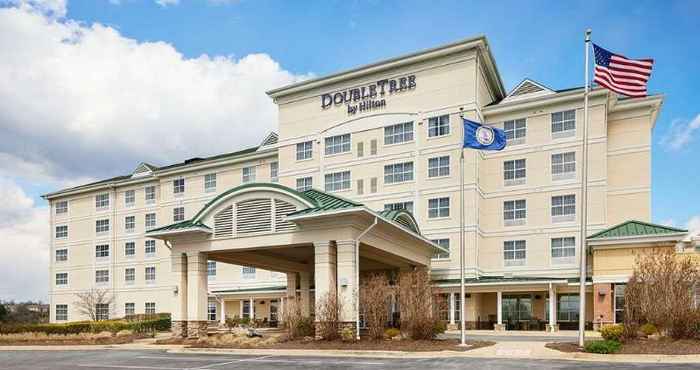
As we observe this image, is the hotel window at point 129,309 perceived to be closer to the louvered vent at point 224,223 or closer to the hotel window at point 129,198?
the hotel window at point 129,198

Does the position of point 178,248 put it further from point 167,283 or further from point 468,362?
point 167,283

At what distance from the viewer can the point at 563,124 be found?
39000mm

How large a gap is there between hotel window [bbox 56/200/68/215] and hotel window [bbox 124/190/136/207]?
8.58 metres

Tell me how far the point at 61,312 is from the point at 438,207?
136 ft

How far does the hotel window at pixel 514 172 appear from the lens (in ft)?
132

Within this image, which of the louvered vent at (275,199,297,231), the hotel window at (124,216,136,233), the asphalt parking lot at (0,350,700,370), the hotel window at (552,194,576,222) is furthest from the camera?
the hotel window at (124,216,136,233)

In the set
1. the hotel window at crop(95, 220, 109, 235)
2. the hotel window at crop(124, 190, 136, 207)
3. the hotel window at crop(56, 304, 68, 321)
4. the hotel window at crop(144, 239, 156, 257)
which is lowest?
the hotel window at crop(56, 304, 68, 321)

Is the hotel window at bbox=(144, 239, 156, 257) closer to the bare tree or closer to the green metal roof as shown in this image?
the bare tree

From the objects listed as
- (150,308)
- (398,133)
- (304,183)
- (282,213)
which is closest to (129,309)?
(150,308)

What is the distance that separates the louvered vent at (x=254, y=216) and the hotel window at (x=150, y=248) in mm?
31368

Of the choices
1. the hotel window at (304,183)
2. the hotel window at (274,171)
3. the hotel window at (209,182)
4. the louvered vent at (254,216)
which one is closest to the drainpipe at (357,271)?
the louvered vent at (254,216)

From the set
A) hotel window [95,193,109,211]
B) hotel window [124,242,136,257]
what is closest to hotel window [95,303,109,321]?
hotel window [124,242,136,257]

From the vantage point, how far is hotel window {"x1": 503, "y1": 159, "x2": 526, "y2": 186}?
4025 centimetres

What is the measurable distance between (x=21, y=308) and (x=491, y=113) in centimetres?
7121
